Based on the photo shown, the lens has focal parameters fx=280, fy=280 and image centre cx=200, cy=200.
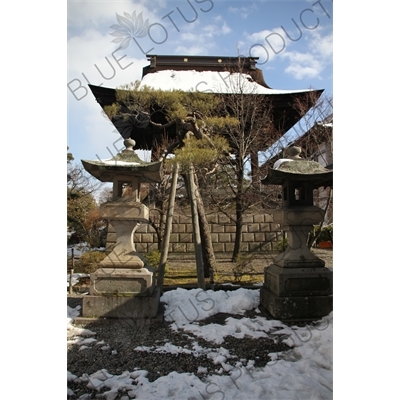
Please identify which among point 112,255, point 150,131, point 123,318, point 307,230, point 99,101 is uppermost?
point 99,101

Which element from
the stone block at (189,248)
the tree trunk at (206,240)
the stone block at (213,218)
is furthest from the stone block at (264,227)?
the tree trunk at (206,240)

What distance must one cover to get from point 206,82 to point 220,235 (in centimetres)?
494

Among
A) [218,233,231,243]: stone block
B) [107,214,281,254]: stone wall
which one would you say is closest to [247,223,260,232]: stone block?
[107,214,281,254]: stone wall

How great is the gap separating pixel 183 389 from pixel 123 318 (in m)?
1.74

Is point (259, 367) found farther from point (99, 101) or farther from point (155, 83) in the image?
point (155, 83)

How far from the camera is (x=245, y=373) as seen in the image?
8.36 ft

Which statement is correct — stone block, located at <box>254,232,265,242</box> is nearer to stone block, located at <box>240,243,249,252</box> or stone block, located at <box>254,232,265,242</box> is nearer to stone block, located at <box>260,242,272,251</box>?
stone block, located at <box>260,242,272,251</box>

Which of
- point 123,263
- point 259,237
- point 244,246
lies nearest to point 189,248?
point 244,246

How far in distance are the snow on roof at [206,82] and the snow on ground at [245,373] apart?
19.3 feet

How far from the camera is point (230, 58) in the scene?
9.74 m

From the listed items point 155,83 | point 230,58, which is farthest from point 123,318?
point 230,58

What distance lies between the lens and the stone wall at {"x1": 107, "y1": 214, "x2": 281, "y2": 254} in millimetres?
9586

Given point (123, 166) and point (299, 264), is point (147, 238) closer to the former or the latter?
point (123, 166)

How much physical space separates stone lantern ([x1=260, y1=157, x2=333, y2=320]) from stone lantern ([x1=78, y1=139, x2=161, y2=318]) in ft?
5.65
